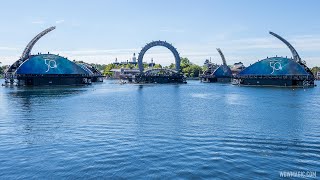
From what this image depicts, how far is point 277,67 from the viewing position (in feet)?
609

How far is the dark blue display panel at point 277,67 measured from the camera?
602 feet

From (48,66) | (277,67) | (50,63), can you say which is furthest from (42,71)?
(277,67)

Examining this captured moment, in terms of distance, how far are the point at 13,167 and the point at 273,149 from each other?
922 inches

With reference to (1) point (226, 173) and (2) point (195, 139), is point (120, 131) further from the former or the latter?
(1) point (226, 173)

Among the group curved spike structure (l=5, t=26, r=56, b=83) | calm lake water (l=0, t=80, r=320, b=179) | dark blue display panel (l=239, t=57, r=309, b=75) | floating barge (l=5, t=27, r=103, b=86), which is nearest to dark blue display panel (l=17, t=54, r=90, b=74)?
floating barge (l=5, t=27, r=103, b=86)

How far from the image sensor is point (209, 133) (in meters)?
42.9

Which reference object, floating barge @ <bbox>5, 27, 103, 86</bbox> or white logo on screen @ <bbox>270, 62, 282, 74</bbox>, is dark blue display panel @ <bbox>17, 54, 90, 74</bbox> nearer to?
floating barge @ <bbox>5, 27, 103, 86</bbox>

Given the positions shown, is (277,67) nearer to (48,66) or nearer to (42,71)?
(48,66)

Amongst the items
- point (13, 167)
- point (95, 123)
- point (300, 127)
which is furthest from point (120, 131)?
point (300, 127)

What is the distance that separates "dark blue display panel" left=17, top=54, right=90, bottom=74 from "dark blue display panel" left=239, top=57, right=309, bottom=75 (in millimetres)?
97129

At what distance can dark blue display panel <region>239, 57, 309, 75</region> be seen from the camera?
602 feet

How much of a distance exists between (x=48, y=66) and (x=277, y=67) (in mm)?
119147

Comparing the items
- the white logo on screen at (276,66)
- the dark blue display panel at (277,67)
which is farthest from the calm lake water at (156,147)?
the white logo on screen at (276,66)

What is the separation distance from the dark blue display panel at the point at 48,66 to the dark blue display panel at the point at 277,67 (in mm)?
97129
